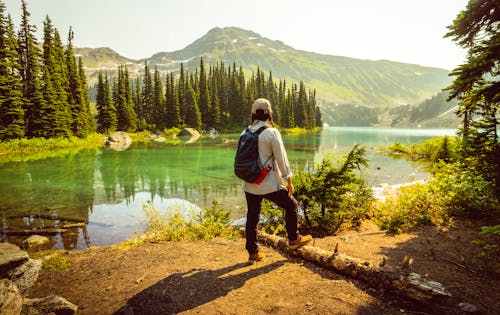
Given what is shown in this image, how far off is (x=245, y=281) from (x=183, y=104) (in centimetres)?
8327

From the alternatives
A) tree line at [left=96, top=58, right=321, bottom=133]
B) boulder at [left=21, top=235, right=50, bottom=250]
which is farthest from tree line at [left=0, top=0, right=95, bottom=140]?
boulder at [left=21, top=235, right=50, bottom=250]

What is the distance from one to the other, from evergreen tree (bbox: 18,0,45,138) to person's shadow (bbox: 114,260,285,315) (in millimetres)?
44617

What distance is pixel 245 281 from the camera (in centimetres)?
461

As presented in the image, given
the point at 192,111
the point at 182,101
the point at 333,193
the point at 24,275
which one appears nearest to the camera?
the point at 24,275

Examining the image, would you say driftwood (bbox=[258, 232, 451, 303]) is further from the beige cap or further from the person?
the beige cap

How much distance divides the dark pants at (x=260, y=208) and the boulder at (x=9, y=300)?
327cm

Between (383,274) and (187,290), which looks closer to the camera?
(383,274)

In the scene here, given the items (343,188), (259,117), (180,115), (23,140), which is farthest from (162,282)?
(180,115)

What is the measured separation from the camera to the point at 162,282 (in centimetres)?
471

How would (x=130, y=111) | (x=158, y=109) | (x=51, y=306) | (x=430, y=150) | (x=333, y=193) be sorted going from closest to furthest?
(x=51, y=306)
(x=333, y=193)
(x=430, y=150)
(x=130, y=111)
(x=158, y=109)

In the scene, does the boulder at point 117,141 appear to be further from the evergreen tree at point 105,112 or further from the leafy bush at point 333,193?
the leafy bush at point 333,193

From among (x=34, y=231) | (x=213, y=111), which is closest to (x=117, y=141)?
(x=213, y=111)

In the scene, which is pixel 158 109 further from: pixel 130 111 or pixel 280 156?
pixel 280 156

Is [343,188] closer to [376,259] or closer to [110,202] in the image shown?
[376,259]
